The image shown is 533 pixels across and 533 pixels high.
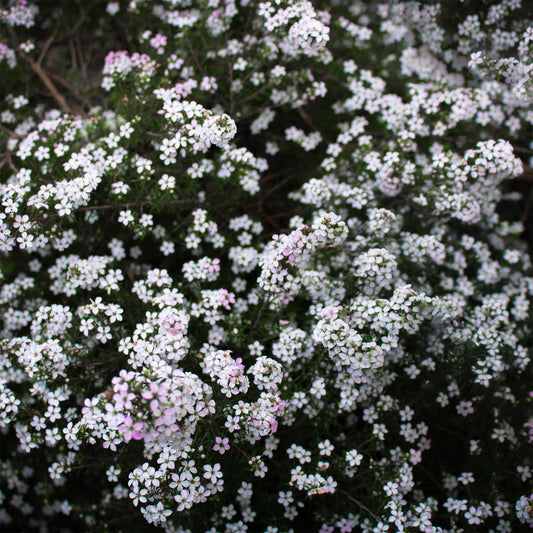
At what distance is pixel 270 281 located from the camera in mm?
3812

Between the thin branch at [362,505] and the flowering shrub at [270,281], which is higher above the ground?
the flowering shrub at [270,281]

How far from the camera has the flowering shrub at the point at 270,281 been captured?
3.60 m

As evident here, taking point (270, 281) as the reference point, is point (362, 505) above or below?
below

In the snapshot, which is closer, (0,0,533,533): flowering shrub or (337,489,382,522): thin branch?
(0,0,533,533): flowering shrub

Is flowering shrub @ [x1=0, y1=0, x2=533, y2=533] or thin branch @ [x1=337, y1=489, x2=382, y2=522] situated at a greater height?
flowering shrub @ [x1=0, y1=0, x2=533, y2=533]

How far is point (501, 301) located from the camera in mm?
4375

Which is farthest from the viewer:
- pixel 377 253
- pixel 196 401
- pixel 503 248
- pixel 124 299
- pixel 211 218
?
pixel 503 248

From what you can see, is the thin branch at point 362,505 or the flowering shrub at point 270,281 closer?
the flowering shrub at point 270,281

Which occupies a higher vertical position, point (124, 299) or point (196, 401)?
point (124, 299)

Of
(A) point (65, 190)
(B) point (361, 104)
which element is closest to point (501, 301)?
(B) point (361, 104)

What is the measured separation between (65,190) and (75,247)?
121 cm

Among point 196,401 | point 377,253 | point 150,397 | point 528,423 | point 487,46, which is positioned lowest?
point 150,397

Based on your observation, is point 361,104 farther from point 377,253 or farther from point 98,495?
point 98,495

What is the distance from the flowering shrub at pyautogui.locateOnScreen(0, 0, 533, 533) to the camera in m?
3.60
